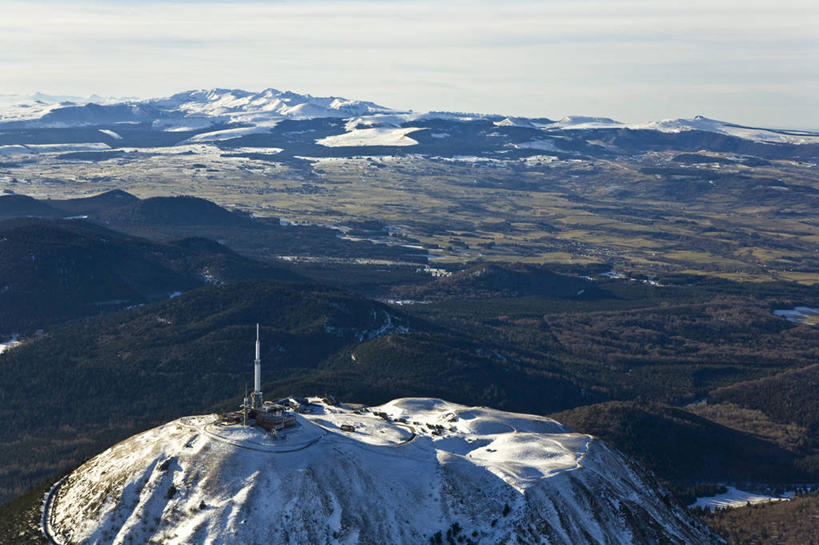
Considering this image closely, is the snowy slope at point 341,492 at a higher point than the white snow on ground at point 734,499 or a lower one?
higher

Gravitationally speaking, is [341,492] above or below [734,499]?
above

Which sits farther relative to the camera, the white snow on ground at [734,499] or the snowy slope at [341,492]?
the white snow on ground at [734,499]

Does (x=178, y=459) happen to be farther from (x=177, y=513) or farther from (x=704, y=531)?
(x=704, y=531)

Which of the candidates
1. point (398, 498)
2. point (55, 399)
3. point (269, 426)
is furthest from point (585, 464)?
point (55, 399)

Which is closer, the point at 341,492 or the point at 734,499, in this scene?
the point at 341,492
